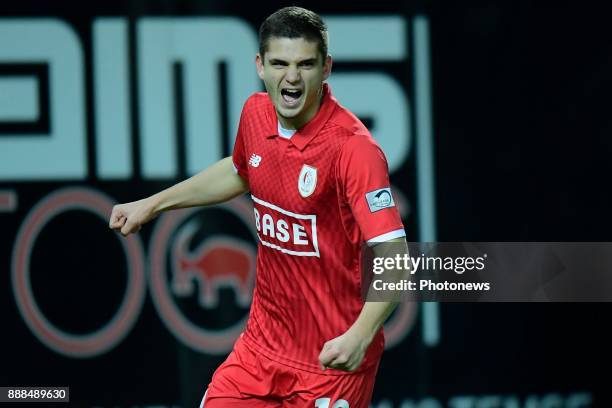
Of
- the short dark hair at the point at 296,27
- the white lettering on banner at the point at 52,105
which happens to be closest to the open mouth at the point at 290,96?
the short dark hair at the point at 296,27

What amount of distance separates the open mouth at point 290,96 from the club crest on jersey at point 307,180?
0.68 ft

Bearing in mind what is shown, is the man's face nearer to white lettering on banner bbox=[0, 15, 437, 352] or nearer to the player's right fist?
the player's right fist

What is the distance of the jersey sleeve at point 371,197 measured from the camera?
13.1ft

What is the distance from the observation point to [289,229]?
4.27 m

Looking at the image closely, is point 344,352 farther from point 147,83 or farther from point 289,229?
point 147,83

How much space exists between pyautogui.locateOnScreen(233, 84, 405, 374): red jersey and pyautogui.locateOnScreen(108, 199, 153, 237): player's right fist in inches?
15.8

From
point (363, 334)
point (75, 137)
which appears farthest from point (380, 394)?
point (363, 334)

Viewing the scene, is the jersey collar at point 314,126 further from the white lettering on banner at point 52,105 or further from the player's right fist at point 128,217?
the white lettering on banner at point 52,105

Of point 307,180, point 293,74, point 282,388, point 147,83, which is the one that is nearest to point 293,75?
point 293,74

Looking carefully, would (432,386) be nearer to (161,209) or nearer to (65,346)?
(65,346)

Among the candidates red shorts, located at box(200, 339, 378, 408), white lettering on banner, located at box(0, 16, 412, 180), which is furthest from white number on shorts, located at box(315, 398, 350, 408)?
white lettering on banner, located at box(0, 16, 412, 180)

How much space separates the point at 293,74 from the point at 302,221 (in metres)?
0.48

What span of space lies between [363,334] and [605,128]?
291 centimetres

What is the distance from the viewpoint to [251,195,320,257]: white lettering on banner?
4.24m
